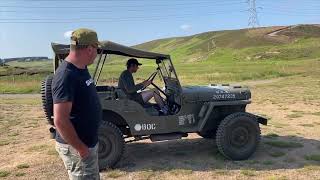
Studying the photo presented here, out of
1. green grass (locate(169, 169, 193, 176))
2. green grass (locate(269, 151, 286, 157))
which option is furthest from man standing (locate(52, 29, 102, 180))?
green grass (locate(269, 151, 286, 157))

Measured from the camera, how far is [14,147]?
10812 millimetres

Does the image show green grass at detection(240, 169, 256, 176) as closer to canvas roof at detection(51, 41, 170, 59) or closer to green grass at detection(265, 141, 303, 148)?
green grass at detection(265, 141, 303, 148)

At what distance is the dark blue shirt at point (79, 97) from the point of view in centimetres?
423

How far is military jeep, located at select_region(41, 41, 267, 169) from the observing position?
342 inches

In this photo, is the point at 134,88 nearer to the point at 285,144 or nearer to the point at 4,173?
→ the point at 4,173

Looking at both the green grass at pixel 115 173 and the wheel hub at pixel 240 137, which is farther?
the wheel hub at pixel 240 137

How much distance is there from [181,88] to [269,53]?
234 feet

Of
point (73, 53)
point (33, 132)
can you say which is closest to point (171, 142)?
point (33, 132)

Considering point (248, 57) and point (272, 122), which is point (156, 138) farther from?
point (248, 57)

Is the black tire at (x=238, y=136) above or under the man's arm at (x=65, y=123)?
under

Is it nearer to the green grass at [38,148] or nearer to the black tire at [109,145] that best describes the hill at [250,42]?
the green grass at [38,148]

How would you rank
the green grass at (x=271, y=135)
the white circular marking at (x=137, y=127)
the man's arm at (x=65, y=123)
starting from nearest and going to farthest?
the man's arm at (x=65, y=123), the white circular marking at (x=137, y=127), the green grass at (x=271, y=135)

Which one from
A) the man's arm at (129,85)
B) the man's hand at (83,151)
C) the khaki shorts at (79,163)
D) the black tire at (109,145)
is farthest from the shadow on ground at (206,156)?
the man's hand at (83,151)

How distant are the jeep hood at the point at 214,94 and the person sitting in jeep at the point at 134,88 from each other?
1.67 feet
